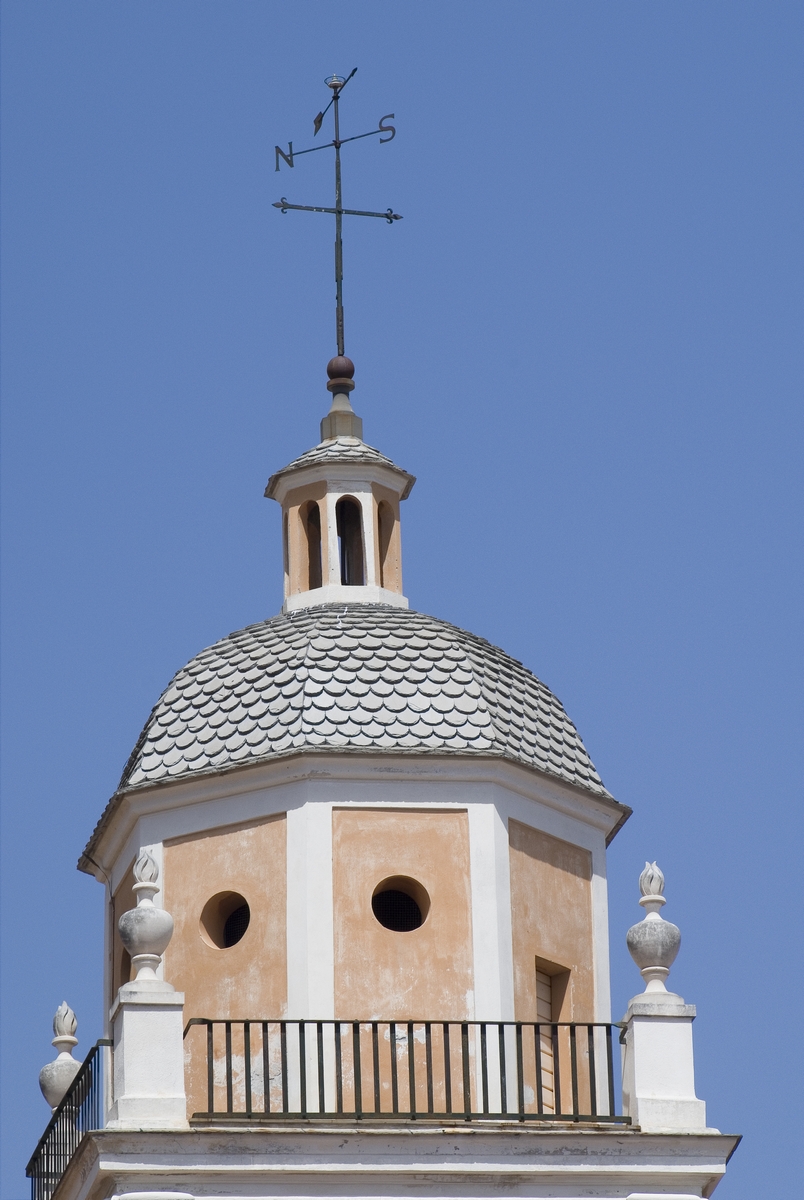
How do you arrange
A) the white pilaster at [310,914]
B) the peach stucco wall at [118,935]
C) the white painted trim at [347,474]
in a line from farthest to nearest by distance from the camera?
the white painted trim at [347,474]
the peach stucco wall at [118,935]
the white pilaster at [310,914]

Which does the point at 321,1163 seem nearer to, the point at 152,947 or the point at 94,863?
the point at 152,947

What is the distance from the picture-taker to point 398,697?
26.3 metres

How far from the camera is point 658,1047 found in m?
24.3

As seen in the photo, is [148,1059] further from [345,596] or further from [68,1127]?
[345,596]

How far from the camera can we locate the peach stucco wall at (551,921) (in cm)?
2559

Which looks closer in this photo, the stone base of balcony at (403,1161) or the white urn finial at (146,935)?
the stone base of balcony at (403,1161)

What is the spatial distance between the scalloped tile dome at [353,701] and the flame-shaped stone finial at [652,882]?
1.63 metres

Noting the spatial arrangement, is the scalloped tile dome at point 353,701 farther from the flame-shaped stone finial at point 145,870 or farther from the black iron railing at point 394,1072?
the black iron railing at point 394,1072

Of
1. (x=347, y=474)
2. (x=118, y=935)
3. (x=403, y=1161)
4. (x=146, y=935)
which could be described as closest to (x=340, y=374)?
(x=347, y=474)

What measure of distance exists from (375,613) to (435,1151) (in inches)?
206

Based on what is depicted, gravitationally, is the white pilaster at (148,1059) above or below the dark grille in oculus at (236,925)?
below

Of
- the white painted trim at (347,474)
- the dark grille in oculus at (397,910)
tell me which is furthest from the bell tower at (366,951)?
the white painted trim at (347,474)

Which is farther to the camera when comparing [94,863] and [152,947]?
[94,863]

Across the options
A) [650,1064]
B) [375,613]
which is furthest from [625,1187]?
[375,613]
